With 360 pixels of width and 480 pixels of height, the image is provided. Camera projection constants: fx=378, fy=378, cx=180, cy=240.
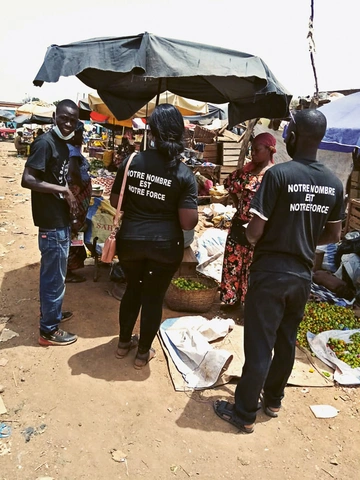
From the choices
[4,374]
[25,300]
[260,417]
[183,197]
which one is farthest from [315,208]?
[25,300]

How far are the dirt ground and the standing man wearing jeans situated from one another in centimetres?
57

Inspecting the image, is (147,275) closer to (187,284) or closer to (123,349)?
(123,349)

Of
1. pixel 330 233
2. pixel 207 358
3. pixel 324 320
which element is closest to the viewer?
pixel 330 233

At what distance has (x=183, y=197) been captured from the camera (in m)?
2.93

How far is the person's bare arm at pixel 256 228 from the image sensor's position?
243 centimetres

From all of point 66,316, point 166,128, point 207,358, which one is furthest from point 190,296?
point 166,128

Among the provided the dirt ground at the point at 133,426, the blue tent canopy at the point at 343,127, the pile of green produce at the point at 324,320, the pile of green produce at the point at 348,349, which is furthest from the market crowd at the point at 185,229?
the blue tent canopy at the point at 343,127

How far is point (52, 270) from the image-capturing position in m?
3.38

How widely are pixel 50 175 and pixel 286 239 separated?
6.59 ft

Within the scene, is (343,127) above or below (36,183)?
above

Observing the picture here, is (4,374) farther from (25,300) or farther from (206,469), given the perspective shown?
(206,469)

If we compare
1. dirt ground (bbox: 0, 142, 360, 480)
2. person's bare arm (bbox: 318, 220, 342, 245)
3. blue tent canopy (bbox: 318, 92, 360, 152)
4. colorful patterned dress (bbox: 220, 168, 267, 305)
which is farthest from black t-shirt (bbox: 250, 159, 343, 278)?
blue tent canopy (bbox: 318, 92, 360, 152)

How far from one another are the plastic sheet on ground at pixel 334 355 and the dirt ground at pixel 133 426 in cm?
13

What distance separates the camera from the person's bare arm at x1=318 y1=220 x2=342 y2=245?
263cm
